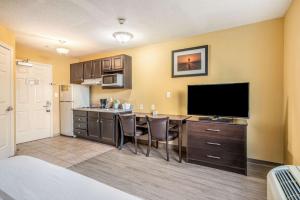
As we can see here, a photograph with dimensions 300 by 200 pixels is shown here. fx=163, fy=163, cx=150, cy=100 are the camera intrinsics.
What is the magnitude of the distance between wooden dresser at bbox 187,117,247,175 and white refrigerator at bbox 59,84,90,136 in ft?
11.5

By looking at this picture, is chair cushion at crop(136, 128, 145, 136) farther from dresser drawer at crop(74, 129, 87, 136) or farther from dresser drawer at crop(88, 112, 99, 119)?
dresser drawer at crop(74, 129, 87, 136)

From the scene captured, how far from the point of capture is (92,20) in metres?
2.85

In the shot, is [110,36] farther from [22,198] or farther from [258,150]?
[258,150]

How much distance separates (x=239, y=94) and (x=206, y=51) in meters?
1.18

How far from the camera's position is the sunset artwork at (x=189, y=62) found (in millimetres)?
3535

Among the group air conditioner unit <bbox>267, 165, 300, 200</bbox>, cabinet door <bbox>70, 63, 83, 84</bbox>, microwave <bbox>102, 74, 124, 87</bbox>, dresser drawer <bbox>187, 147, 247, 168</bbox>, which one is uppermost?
cabinet door <bbox>70, 63, 83, 84</bbox>

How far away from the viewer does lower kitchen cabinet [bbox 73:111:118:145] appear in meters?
4.07

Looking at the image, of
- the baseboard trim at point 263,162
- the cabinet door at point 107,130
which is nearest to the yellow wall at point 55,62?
the cabinet door at point 107,130

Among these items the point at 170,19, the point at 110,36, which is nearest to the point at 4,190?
the point at 170,19

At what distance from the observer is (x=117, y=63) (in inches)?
172

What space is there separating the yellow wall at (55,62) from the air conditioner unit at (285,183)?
215 inches

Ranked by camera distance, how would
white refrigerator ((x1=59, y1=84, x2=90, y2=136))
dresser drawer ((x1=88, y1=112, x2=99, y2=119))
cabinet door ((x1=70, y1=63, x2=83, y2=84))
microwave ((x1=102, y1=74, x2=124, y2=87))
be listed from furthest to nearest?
cabinet door ((x1=70, y1=63, x2=83, y2=84)), white refrigerator ((x1=59, y1=84, x2=90, y2=136)), dresser drawer ((x1=88, y1=112, x2=99, y2=119)), microwave ((x1=102, y1=74, x2=124, y2=87))

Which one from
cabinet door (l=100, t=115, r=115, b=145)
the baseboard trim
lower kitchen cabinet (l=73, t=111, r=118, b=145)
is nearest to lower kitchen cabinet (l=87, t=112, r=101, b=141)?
lower kitchen cabinet (l=73, t=111, r=118, b=145)

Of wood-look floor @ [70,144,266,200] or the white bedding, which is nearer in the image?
the white bedding
